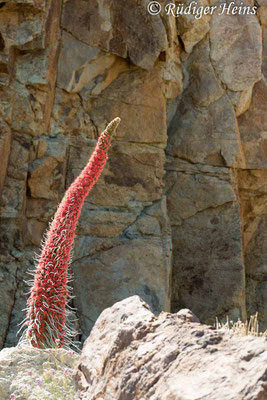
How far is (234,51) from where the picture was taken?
7.38 m

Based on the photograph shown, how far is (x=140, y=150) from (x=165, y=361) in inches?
195

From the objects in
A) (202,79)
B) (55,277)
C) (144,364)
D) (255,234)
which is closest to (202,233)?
(255,234)

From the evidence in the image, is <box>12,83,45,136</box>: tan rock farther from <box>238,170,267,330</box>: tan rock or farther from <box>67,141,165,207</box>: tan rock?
<box>238,170,267,330</box>: tan rock

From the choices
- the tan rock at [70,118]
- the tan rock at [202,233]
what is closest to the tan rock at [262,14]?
the tan rock at [202,233]

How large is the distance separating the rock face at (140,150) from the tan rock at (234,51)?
0.04 ft

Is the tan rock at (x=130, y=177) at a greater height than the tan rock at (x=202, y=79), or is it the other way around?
the tan rock at (x=202, y=79)

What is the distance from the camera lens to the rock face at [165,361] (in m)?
1.58

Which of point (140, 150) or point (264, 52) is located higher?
point (264, 52)

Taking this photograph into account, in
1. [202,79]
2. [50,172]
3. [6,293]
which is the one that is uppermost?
[202,79]

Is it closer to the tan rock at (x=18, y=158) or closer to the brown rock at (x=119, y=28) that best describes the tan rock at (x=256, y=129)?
the brown rock at (x=119, y=28)

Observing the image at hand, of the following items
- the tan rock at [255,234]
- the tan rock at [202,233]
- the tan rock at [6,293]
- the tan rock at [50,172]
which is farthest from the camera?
the tan rock at [255,234]

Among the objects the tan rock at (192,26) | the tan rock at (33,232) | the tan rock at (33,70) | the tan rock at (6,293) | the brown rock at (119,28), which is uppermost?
the tan rock at (192,26)

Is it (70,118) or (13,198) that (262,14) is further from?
(13,198)

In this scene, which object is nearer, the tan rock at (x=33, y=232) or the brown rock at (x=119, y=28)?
the tan rock at (x=33, y=232)
